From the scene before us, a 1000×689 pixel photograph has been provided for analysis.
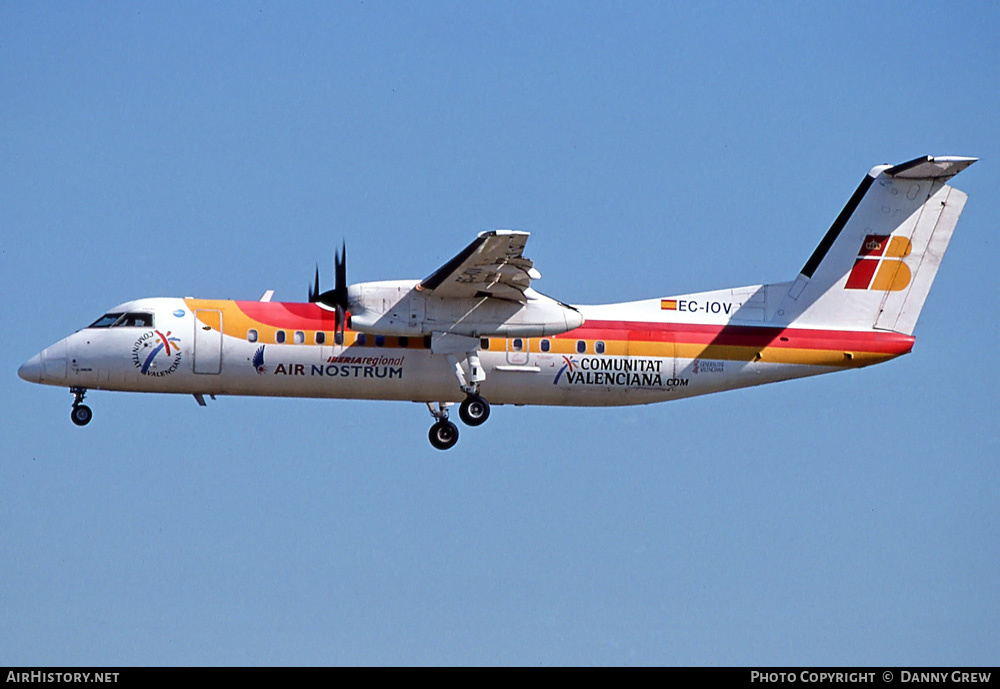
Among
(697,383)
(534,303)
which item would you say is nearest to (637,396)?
(697,383)

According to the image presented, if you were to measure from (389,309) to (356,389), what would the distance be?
1.94m

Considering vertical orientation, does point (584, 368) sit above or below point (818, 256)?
below

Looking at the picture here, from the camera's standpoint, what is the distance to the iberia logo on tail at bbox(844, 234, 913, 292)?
27.3 meters

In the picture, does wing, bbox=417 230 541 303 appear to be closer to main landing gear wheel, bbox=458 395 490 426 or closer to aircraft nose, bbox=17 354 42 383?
main landing gear wheel, bbox=458 395 490 426

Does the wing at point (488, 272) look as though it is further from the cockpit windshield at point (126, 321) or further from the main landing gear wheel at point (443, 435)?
the cockpit windshield at point (126, 321)

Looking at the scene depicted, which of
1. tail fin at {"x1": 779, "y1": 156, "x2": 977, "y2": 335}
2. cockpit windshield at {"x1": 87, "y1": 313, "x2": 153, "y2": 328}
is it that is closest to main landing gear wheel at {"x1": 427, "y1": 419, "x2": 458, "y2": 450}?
cockpit windshield at {"x1": 87, "y1": 313, "x2": 153, "y2": 328}

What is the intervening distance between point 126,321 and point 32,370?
1.98 meters

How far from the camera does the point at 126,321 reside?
85.5ft

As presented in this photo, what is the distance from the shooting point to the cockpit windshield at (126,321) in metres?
26.0

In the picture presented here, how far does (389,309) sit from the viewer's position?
2511 centimetres

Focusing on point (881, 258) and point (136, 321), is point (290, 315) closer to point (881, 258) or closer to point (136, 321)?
point (136, 321)

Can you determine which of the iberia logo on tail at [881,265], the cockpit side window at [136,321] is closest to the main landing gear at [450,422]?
the cockpit side window at [136,321]

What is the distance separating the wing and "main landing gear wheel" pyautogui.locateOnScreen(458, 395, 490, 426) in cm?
201
